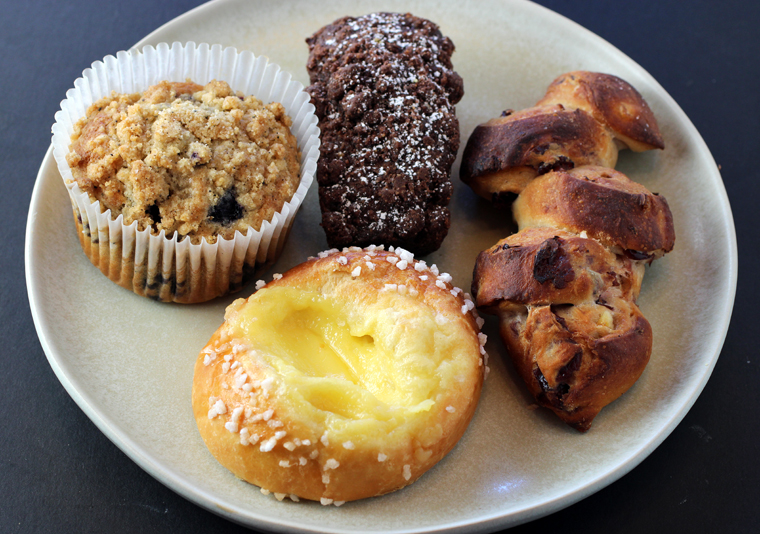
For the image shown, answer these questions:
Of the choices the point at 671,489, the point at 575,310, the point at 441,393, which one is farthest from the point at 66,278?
the point at 671,489

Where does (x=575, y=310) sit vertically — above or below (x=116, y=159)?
below

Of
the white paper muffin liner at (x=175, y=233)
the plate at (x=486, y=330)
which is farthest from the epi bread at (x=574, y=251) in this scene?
the white paper muffin liner at (x=175, y=233)

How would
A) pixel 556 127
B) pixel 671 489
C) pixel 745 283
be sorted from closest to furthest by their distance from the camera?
pixel 671 489 < pixel 556 127 < pixel 745 283

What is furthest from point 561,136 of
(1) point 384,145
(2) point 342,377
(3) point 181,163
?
(3) point 181,163

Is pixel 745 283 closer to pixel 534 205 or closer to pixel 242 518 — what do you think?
pixel 534 205

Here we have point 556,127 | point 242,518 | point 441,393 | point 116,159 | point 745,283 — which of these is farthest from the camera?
point 745,283
